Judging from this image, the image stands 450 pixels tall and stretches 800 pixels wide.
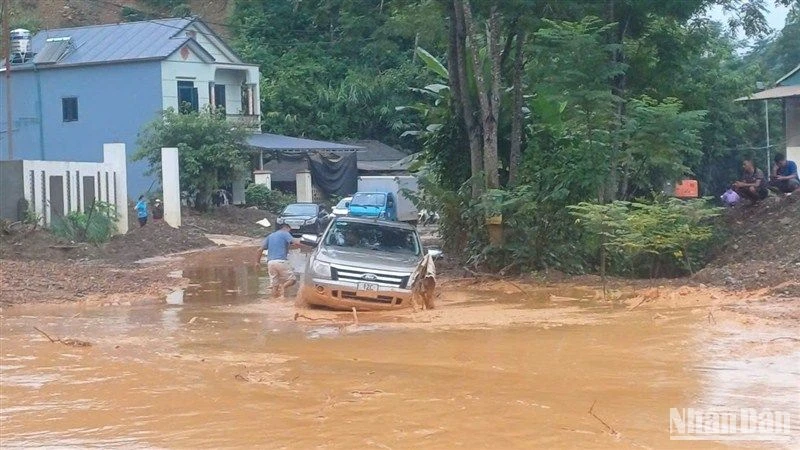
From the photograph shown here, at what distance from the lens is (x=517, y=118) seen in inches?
839

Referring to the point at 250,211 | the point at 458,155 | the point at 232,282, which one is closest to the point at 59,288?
the point at 232,282

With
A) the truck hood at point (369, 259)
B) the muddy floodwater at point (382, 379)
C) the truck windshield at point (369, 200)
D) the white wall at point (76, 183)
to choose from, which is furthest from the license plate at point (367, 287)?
the truck windshield at point (369, 200)

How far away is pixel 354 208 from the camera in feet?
129

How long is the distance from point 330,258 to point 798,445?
8892mm

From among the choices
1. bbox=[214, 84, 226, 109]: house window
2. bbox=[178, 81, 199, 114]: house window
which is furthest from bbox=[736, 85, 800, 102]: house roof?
bbox=[214, 84, 226, 109]: house window

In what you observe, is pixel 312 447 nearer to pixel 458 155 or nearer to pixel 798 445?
pixel 798 445

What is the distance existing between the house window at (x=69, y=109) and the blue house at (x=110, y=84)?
4cm

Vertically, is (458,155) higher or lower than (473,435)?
higher

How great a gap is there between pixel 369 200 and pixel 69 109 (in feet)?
53.1

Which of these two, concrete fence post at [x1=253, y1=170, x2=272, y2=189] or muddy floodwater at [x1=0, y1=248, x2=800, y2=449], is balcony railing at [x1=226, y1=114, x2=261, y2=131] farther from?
muddy floodwater at [x1=0, y1=248, x2=800, y2=449]

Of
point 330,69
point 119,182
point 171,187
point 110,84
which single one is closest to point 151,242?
point 119,182

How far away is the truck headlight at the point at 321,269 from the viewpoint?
15.5 meters

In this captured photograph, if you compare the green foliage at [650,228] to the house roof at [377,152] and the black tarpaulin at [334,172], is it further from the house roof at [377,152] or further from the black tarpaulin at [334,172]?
the house roof at [377,152]

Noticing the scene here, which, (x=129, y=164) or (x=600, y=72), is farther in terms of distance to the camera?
(x=129, y=164)
